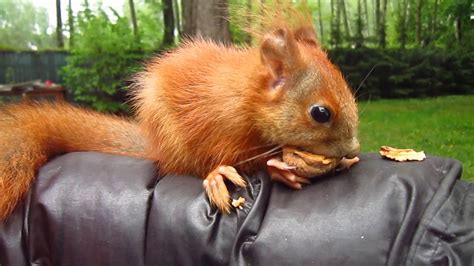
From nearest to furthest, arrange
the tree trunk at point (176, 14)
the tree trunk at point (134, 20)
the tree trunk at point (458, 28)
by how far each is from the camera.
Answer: the tree trunk at point (458, 28) < the tree trunk at point (134, 20) < the tree trunk at point (176, 14)

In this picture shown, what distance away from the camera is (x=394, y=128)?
260 inches

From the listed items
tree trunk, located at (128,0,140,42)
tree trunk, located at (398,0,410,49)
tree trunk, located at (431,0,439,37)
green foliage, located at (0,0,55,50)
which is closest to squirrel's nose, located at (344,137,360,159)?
tree trunk, located at (128,0,140,42)

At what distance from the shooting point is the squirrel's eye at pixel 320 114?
1.39 m

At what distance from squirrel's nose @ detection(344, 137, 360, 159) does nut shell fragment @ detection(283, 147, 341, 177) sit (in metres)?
0.04

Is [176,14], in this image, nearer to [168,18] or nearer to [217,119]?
[168,18]

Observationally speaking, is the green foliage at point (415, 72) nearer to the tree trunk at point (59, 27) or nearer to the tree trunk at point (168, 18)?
the tree trunk at point (168, 18)

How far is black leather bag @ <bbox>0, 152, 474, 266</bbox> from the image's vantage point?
110 centimetres

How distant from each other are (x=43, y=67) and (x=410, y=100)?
725cm

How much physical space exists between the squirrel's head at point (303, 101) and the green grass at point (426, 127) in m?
2.16

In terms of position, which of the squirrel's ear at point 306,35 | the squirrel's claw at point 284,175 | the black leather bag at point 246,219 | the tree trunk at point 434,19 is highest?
the tree trunk at point 434,19

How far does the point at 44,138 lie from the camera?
64.1 inches

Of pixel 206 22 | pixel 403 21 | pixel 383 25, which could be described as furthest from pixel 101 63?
pixel 403 21

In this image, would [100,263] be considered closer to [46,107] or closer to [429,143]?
[46,107]

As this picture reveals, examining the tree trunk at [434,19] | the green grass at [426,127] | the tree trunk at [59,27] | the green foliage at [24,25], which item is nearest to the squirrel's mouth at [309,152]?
the green grass at [426,127]
